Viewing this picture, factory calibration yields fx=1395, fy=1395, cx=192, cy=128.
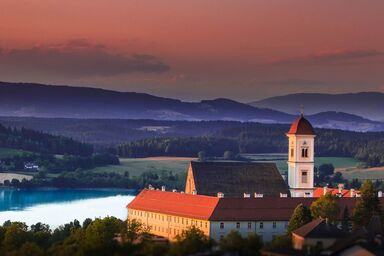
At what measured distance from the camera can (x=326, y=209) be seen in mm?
85312

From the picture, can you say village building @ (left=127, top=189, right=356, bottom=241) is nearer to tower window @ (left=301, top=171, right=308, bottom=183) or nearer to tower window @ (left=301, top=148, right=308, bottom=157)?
tower window @ (left=301, top=171, right=308, bottom=183)

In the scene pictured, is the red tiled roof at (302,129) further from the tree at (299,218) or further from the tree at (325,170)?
the tree at (325,170)

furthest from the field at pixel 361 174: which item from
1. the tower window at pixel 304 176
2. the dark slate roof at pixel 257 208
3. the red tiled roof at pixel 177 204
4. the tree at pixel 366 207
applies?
the tree at pixel 366 207

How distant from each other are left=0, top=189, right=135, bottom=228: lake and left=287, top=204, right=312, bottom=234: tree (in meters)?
33.8

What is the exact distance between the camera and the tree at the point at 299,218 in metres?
82.7

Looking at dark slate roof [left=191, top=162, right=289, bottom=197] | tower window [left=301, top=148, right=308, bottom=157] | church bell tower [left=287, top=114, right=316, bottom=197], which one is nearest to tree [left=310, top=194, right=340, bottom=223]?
dark slate roof [left=191, top=162, right=289, bottom=197]

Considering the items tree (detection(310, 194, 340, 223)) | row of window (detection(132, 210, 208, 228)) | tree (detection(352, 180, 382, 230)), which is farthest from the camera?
row of window (detection(132, 210, 208, 228))

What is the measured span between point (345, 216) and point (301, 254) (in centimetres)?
2307

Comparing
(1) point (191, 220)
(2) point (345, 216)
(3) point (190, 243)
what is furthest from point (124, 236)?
(3) point (190, 243)

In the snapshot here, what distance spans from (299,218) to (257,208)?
287 inches

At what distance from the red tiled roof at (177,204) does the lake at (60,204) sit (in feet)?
48.2

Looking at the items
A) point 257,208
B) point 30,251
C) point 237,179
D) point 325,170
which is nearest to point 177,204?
point 237,179

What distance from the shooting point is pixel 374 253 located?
64938 mm

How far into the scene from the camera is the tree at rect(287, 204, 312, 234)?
82.7m
